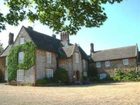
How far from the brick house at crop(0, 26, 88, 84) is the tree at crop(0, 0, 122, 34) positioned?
1028 inches

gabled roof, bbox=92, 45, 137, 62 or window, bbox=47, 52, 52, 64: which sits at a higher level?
gabled roof, bbox=92, 45, 137, 62

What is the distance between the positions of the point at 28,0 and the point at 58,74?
30.2 m

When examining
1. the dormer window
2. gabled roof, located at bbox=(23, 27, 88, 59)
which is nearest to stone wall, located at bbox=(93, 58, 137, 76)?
gabled roof, located at bbox=(23, 27, 88, 59)

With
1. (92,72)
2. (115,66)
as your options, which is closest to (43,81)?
(92,72)

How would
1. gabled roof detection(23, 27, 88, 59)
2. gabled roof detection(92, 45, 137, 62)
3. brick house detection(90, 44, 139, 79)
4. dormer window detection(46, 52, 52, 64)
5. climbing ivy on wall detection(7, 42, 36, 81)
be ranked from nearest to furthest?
climbing ivy on wall detection(7, 42, 36, 81)
gabled roof detection(23, 27, 88, 59)
dormer window detection(46, 52, 52, 64)
brick house detection(90, 44, 139, 79)
gabled roof detection(92, 45, 137, 62)

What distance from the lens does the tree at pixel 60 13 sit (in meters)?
11.5

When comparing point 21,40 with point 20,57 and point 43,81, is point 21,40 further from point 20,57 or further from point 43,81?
point 43,81

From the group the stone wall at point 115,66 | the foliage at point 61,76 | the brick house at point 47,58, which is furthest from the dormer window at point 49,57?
the stone wall at point 115,66

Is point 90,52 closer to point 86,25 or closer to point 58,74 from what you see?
point 58,74

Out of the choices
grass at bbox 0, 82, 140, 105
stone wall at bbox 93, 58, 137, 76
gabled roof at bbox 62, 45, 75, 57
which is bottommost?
grass at bbox 0, 82, 140, 105

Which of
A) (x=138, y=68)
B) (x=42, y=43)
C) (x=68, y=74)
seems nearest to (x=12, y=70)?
(x=42, y=43)

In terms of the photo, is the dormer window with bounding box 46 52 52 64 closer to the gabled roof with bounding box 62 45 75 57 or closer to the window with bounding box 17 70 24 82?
the gabled roof with bounding box 62 45 75 57

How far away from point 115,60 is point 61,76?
14.8m

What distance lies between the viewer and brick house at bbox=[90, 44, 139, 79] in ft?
163
